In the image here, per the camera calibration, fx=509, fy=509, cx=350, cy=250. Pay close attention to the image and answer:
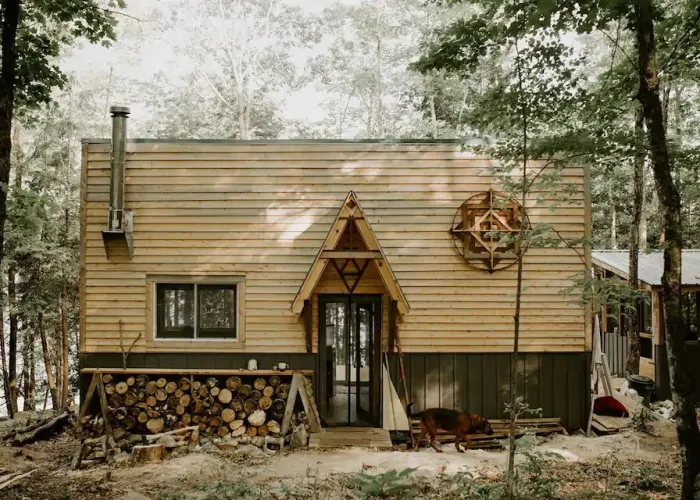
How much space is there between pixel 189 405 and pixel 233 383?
34.4 inches

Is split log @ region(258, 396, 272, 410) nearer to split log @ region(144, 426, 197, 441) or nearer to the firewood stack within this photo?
the firewood stack

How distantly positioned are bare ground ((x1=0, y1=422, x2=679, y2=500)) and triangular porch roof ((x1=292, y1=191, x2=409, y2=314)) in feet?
8.06

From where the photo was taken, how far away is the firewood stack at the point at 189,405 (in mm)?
A: 8930

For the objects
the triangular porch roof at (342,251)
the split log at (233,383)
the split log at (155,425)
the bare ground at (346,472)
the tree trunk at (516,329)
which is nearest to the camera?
the tree trunk at (516,329)

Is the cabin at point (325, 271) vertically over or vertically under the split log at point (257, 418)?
over

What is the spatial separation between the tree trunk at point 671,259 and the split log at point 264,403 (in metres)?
6.12

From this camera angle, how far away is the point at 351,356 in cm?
973

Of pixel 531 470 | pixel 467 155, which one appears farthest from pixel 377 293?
pixel 531 470

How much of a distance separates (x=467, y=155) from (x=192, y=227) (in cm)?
532

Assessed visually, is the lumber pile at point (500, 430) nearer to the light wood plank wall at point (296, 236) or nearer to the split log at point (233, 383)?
the light wood plank wall at point (296, 236)

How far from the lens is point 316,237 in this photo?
947 cm

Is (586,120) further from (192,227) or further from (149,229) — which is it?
(149,229)

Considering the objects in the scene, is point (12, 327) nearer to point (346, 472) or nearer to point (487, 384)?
point (346, 472)

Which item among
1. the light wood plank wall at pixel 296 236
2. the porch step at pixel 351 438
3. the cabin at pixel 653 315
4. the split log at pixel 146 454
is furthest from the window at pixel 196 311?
the cabin at pixel 653 315
